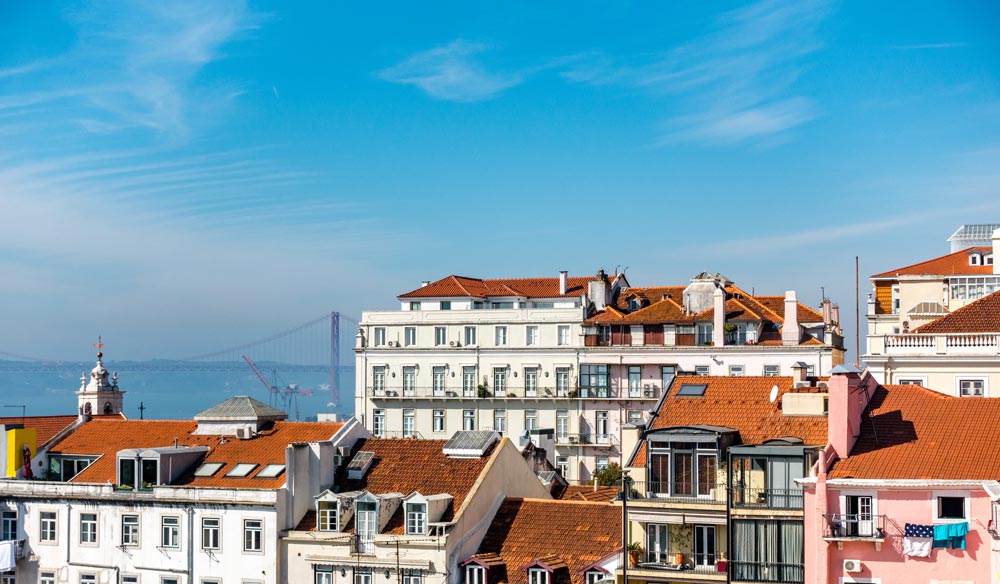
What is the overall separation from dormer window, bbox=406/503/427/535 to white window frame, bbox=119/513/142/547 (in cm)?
1375

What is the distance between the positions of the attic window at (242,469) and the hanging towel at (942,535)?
98.3ft

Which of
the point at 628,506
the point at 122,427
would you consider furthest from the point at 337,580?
the point at 122,427

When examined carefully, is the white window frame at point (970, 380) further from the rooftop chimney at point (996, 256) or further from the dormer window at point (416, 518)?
the dormer window at point (416, 518)

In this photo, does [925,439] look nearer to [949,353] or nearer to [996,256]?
[949,353]

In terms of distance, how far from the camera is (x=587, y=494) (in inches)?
Result: 2510

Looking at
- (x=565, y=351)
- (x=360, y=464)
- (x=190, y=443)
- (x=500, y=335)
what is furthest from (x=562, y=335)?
(x=360, y=464)

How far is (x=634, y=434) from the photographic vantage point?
5450cm

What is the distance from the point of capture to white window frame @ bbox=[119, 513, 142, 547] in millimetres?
60875

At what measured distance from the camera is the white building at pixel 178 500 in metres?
58.2

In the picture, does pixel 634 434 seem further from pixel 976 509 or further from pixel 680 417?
pixel 976 509

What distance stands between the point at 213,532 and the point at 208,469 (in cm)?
394

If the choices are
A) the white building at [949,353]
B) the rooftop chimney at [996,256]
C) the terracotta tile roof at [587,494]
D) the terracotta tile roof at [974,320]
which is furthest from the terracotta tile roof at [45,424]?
the rooftop chimney at [996,256]

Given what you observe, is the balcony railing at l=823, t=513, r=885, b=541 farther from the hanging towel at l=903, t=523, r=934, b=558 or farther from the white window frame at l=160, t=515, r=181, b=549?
the white window frame at l=160, t=515, r=181, b=549

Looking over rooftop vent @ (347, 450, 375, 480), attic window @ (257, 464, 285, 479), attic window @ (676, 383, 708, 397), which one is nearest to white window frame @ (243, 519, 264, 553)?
attic window @ (257, 464, 285, 479)
